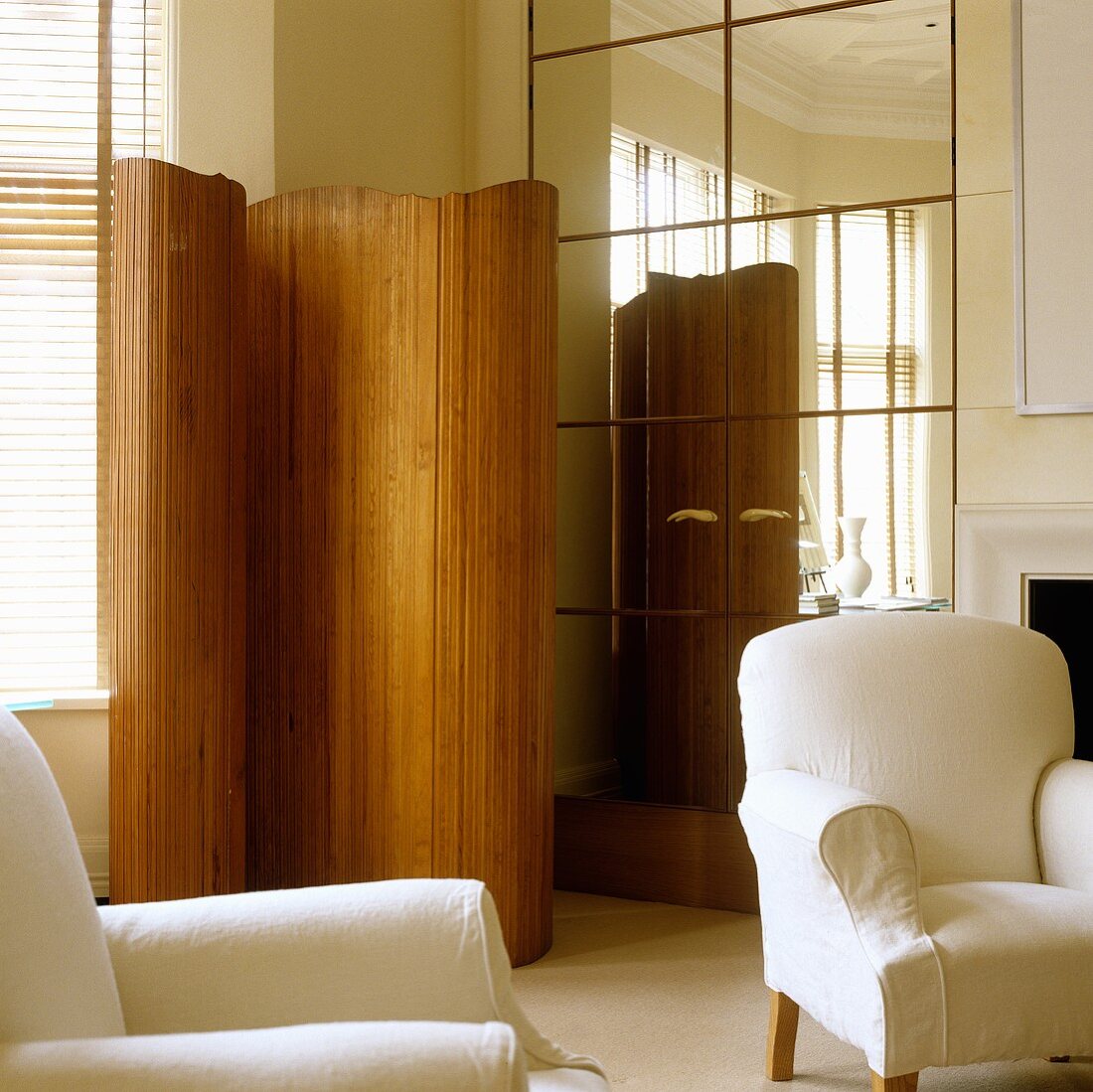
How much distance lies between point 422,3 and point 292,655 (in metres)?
2.03

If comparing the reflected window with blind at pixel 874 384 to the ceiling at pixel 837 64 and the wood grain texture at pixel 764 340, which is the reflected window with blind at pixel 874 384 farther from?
the ceiling at pixel 837 64

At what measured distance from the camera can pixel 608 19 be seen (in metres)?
3.58

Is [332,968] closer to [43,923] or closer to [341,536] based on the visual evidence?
[43,923]

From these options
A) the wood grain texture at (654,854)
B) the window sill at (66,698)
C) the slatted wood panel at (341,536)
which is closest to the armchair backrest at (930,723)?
the slatted wood panel at (341,536)

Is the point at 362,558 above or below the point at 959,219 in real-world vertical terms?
below

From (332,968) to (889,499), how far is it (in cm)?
232

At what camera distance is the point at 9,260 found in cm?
317

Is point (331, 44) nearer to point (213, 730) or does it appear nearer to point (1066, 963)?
point (213, 730)

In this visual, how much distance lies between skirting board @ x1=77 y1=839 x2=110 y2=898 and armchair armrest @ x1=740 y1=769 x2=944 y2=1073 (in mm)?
1891

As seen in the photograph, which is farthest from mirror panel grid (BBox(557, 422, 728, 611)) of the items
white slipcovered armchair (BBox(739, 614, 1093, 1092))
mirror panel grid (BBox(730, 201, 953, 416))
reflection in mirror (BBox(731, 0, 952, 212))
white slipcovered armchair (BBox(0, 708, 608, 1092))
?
white slipcovered armchair (BBox(0, 708, 608, 1092))

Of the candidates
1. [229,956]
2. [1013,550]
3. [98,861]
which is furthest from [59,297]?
[1013,550]

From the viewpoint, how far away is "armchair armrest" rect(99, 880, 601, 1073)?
1.29 m

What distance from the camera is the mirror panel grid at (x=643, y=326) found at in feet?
11.3

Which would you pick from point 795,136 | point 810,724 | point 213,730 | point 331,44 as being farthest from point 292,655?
point 795,136
